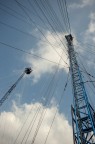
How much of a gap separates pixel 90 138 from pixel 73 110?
13.0 ft

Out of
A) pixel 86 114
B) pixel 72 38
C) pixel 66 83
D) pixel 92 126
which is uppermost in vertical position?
pixel 72 38

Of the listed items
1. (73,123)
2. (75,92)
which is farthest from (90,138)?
(75,92)

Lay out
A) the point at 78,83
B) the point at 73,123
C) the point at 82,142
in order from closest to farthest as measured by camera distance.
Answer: the point at 82,142, the point at 73,123, the point at 78,83

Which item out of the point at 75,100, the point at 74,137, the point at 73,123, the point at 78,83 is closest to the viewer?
the point at 74,137

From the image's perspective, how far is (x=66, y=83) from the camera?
26.3 metres

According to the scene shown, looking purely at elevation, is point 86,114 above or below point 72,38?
below

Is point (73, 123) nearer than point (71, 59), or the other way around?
point (73, 123)

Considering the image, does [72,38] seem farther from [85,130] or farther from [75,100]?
[85,130]

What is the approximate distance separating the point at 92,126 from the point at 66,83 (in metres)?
8.65

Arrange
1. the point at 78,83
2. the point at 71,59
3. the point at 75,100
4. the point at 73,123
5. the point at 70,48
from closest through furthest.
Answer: the point at 73,123, the point at 75,100, the point at 78,83, the point at 71,59, the point at 70,48

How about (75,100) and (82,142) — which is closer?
(82,142)

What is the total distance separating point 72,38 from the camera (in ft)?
106

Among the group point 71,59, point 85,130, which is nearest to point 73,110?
point 85,130

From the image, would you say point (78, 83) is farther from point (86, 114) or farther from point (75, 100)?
point (86, 114)
